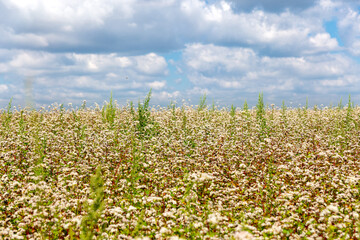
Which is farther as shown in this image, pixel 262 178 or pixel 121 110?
pixel 121 110

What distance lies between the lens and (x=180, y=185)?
8.66 metres

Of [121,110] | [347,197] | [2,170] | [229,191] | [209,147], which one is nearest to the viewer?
[347,197]

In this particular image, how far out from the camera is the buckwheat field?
5.70 metres

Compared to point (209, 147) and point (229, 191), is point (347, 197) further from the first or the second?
point (209, 147)

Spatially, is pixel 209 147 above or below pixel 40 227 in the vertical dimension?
above

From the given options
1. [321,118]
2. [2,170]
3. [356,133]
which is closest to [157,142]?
[2,170]

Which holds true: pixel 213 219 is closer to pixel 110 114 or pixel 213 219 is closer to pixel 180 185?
pixel 180 185

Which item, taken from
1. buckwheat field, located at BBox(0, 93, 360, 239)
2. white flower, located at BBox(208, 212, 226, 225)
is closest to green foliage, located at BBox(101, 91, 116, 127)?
buckwheat field, located at BBox(0, 93, 360, 239)

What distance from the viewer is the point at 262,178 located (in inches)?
355

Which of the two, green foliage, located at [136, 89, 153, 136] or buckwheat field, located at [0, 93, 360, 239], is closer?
buckwheat field, located at [0, 93, 360, 239]

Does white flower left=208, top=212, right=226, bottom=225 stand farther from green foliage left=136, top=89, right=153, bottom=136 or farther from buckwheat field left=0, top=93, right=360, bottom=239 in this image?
green foliage left=136, top=89, right=153, bottom=136

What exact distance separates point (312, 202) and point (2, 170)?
379 inches

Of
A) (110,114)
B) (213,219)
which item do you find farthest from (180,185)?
(110,114)

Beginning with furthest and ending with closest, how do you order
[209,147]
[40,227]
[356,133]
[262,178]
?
[356,133] → [209,147] → [262,178] → [40,227]
